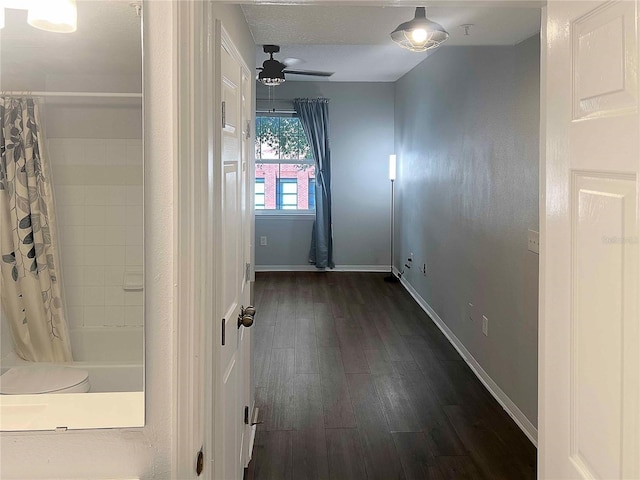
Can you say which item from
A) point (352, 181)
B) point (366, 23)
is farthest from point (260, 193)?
point (366, 23)

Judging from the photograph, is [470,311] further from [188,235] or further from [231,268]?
[188,235]

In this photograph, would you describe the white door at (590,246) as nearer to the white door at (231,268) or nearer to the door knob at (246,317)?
the white door at (231,268)

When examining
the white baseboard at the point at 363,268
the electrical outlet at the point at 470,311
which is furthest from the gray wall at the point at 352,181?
the electrical outlet at the point at 470,311

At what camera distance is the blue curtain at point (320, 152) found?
7320mm

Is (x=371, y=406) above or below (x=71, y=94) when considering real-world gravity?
below

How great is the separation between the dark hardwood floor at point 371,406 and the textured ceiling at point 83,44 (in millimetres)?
2051

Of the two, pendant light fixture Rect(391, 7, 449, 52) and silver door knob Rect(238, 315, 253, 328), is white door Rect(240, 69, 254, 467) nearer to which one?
silver door knob Rect(238, 315, 253, 328)

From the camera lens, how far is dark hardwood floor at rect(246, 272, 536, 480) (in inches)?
108

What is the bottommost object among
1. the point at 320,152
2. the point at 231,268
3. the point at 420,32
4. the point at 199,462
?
the point at 199,462

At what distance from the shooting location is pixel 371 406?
11.2 ft

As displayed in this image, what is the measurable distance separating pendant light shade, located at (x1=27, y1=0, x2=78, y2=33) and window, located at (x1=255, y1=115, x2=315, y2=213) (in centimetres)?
637

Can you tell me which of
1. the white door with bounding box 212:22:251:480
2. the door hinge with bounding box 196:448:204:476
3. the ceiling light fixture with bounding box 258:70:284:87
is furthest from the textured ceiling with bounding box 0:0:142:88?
the ceiling light fixture with bounding box 258:70:284:87

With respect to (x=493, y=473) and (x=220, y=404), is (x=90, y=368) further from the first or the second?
(x=493, y=473)

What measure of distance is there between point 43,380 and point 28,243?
29cm
